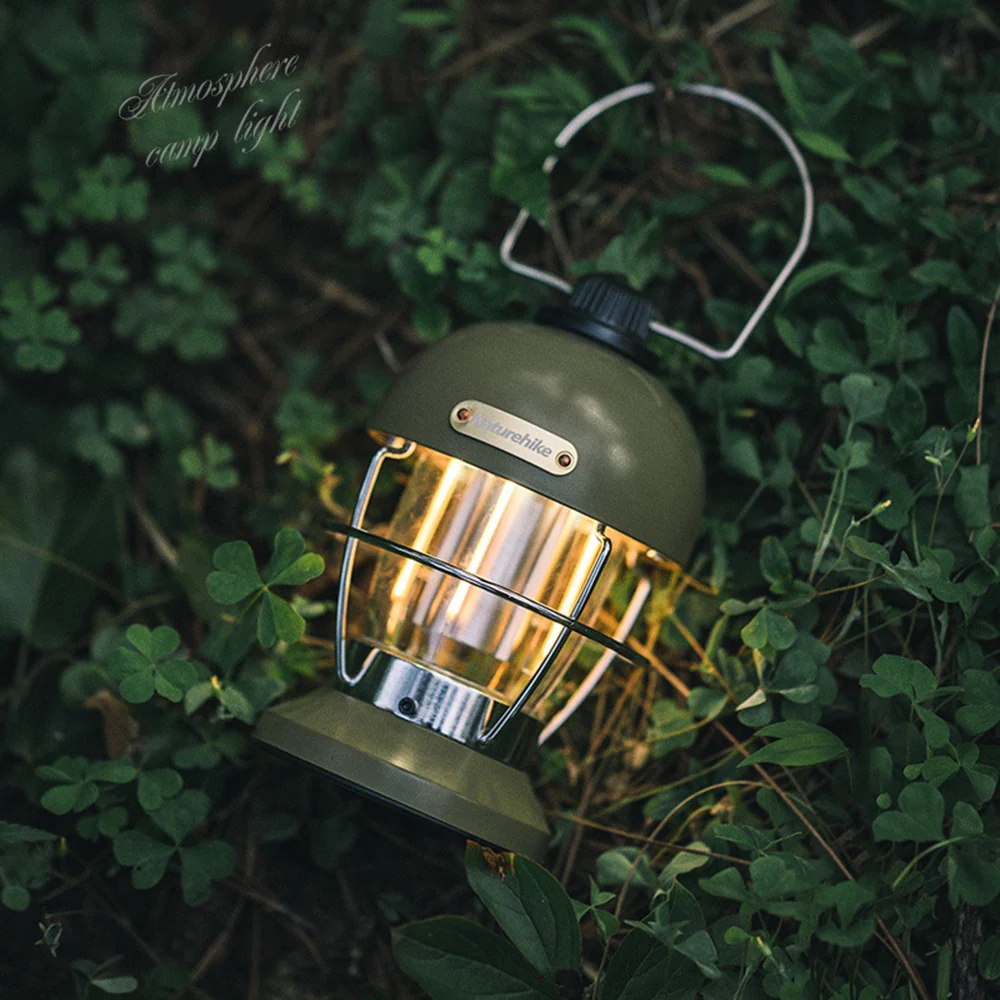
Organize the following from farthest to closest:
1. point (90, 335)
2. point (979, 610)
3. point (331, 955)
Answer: point (90, 335)
point (331, 955)
point (979, 610)

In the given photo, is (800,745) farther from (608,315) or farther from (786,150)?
(786,150)

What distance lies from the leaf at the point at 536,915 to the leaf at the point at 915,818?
0.38 meters

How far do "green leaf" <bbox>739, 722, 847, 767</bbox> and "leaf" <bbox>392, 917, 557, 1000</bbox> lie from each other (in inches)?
14.4

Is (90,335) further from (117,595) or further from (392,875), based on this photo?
(392,875)

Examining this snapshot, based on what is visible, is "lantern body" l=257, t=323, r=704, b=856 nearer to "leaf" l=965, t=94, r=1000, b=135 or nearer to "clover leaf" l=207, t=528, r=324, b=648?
"clover leaf" l=207, t=528, r=324, b=648

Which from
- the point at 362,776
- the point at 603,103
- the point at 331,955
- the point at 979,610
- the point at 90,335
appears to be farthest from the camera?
the point at 90,335

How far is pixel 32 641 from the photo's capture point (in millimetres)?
1563

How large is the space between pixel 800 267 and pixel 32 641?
4.49ft

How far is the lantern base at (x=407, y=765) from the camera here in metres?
Answer: 1.16

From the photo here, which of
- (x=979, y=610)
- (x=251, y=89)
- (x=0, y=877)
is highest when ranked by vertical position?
(x=251, y=89)

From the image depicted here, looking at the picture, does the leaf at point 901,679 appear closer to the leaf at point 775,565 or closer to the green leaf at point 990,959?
the leaf at point 775,565

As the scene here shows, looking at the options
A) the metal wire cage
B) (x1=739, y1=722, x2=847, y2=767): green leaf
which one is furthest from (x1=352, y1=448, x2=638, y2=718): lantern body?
(x1=739, y1=722, x2=847, y2=767): green leaf

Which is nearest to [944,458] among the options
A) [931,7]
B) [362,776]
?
[931,7]

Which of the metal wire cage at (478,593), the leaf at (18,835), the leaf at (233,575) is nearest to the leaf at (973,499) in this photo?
the metal wire cage at (478,593)
